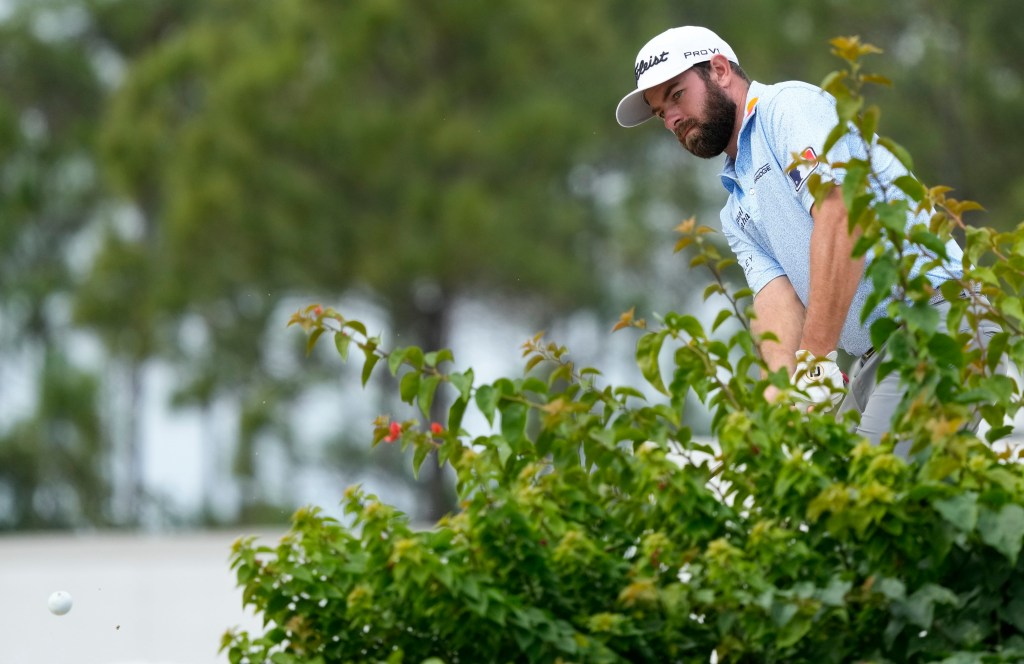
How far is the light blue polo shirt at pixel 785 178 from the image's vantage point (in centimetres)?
371

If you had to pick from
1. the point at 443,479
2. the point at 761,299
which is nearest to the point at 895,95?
the point at 443,479

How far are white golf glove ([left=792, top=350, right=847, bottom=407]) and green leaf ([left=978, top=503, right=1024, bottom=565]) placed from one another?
41 centimetres

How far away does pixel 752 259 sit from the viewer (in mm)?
4164

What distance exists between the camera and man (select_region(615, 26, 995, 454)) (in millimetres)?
3582

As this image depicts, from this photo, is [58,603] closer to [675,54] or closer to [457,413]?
[457,413]

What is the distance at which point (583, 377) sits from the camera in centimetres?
295

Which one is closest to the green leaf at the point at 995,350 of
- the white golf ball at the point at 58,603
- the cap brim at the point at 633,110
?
the cap brim at the point at 633,110

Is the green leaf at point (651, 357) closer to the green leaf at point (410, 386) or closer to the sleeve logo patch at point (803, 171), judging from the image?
the green leaf at point (410, 386)

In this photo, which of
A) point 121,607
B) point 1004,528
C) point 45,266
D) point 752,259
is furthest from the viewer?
point 45,266

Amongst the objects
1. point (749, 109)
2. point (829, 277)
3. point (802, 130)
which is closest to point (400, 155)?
point (749, 109)

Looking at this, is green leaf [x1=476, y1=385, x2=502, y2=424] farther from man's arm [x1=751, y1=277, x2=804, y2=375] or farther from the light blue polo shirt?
man's arm [x1=751, y1=277, x2=804, y2=375]

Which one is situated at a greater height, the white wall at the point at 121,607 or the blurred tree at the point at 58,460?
the blurred tree at the point at 58,460

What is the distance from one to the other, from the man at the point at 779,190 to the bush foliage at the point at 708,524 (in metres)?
0.67

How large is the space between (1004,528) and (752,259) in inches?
70.9
